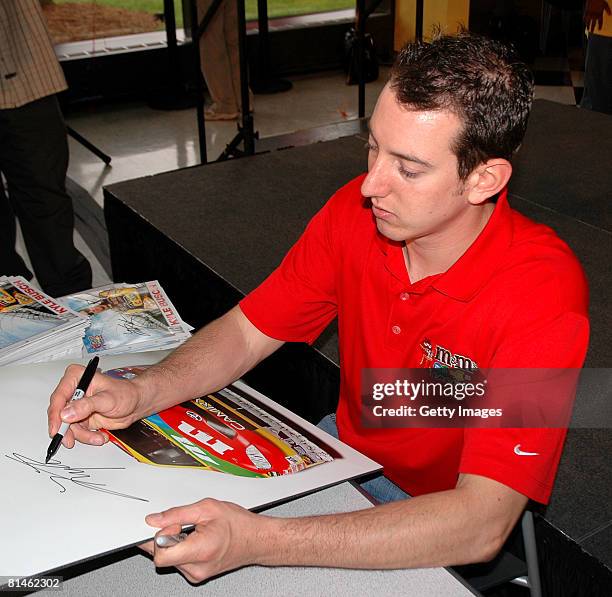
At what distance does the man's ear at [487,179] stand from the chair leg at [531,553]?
0.44 m

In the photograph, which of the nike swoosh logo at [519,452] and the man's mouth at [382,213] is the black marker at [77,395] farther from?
the nike swoosh logo at [519,452]

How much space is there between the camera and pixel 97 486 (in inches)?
38.5

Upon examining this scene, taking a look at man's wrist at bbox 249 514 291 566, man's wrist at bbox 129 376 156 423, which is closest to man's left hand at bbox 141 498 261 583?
man's wrist at bbox 249 514 291 566

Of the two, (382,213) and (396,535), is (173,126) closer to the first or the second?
(382,213)

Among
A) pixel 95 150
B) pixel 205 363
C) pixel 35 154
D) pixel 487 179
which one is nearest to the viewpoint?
pixel 487 179

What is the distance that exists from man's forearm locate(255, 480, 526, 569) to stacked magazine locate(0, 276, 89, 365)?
0.55 m

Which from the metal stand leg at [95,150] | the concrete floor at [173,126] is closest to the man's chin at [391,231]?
the concrete floor at [173,126]

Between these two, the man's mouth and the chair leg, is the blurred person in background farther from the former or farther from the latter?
the chair leg

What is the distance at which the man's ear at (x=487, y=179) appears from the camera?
1055 mm

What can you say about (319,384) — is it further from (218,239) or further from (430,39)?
(430,39)

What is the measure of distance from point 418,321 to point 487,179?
0.72ft

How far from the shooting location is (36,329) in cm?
132

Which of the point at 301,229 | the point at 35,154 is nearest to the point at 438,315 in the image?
the point at 301,229

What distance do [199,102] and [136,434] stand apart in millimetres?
2150
